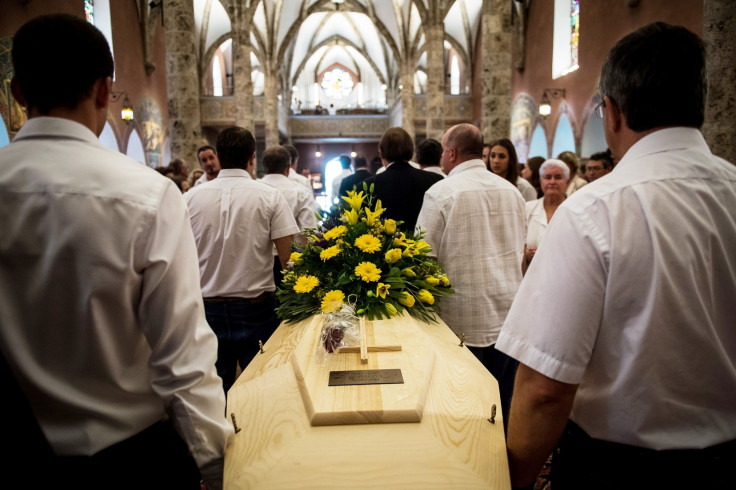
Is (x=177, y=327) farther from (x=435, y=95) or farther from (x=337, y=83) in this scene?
(x=337, y=83)

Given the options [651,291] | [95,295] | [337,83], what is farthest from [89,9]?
[337,83]

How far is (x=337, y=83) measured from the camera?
3534cm

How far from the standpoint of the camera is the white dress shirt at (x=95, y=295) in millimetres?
1240

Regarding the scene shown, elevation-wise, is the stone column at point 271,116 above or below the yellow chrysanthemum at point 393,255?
above

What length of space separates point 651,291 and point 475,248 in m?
1.80

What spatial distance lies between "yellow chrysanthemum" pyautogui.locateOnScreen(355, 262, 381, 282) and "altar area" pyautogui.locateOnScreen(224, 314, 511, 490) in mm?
412

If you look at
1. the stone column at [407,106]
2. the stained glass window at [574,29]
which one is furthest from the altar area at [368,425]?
the stone column at [407,106]

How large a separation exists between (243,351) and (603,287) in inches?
101

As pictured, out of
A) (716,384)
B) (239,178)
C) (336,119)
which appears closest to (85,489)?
(716,384)

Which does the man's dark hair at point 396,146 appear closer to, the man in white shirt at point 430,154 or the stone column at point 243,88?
the man in white shirt at point 430,154

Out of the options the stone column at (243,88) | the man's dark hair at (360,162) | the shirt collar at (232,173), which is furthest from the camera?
the stone column at (243,88)

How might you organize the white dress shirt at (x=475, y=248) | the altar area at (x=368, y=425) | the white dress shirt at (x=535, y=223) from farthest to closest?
the white dress shirt at (x=535, y=223) → the white dress shirt at (x=475, y=248) → the altar area at (x=368, y=425)

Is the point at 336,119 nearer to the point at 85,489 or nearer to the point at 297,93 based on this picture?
the point at 297,93

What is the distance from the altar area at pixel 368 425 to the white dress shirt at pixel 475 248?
0.92 m
